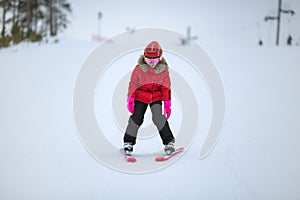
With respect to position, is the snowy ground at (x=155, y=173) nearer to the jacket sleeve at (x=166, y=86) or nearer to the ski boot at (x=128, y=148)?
the ski boot at (x=128, y=148)

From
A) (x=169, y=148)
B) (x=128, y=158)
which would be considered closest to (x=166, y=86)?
(x=169, y=148)

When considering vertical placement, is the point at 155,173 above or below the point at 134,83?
below

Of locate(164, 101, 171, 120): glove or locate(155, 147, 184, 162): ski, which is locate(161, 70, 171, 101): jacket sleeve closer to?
locate(164, 101, 171, 120): glove

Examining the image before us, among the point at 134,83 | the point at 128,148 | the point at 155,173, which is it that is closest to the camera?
the point at 155,173

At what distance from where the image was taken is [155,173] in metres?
2.43

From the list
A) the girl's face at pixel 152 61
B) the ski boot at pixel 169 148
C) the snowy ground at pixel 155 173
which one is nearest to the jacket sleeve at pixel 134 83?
the girl's face at pixel 152 61

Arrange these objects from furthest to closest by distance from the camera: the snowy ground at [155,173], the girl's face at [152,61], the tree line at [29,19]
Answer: the tree line at [29,19]
the girl's face at [152,61]
the snowy ground at [155,173]

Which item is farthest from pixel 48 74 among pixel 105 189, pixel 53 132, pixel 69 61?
pixel 105 189

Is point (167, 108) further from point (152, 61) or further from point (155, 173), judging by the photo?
point (155, 173)

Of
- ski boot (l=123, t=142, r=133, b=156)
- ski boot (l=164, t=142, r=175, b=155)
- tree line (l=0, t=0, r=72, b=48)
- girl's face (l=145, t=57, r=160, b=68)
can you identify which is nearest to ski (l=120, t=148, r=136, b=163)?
ski boot (l=123, t=142, r=133, b=156)

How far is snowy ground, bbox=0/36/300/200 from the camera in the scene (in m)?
2.18

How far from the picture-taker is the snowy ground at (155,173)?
7.14 feet

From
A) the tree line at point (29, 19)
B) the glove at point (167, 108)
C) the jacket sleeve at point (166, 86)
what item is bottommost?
the glove at point (167, 108)

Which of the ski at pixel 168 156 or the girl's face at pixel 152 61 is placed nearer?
the girl's face at pixel 152 61
